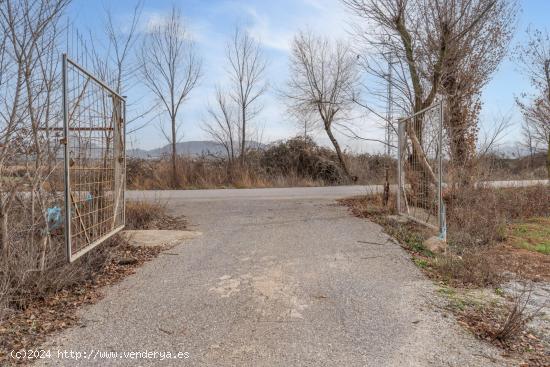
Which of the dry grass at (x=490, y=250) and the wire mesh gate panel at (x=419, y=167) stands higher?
the wire mesh gate panel at (x=419, y=167)

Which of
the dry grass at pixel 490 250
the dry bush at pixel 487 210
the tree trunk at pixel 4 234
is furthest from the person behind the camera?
the dry bush at pixel 487 210

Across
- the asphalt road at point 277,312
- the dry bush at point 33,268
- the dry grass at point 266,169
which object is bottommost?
the asphalt road at point 277,312

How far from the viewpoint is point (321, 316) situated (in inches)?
153

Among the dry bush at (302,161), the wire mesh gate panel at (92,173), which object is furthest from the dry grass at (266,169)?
the wire mesh gate panel at (92,173)

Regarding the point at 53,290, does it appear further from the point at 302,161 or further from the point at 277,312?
the point at 302,161

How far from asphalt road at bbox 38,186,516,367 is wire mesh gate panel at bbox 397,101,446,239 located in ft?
5.13

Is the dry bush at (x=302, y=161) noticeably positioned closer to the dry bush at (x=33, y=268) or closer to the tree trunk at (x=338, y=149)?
the tree trunk at (x=338, y=149)

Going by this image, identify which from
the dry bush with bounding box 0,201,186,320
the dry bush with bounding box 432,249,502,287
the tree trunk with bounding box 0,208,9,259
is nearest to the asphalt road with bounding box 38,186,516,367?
the dry bush with bounding box 432,249,502,287

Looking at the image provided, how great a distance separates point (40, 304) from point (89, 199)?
1.31m

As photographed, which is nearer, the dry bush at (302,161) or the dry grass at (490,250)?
the dry grass at (490,250)

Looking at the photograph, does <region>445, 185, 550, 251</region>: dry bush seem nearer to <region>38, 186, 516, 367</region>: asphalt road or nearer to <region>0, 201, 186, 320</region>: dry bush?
<region>38, 186, 516, 367</region>: asphalt road

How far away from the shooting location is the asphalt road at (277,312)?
10.5 ft

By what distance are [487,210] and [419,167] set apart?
151 centimetres

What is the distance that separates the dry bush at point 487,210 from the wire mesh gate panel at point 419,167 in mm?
554
